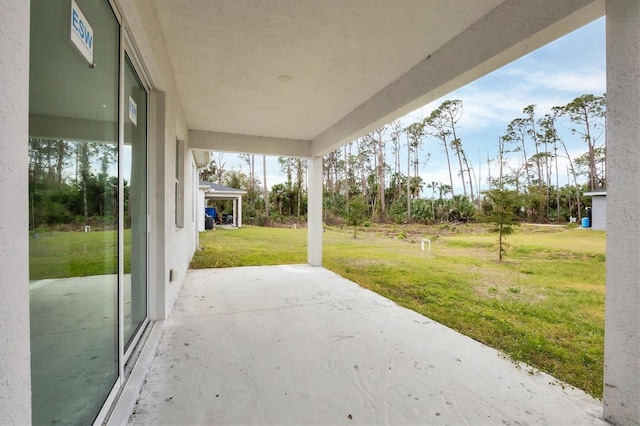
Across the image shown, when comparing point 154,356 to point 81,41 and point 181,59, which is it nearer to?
point 81,41

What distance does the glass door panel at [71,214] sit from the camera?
109 cm

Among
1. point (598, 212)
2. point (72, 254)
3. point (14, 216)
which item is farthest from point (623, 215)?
point (598, 212)

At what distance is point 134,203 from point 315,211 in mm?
4752

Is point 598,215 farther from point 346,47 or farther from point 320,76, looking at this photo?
point 346,47

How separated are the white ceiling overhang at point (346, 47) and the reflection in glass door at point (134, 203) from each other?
2.30 feet

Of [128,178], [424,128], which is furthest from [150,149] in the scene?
[424,128]

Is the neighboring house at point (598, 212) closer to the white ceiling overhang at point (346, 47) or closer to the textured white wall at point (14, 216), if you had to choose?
the white ceiling overhang at point (346, 47)

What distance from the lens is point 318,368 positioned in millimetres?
2531

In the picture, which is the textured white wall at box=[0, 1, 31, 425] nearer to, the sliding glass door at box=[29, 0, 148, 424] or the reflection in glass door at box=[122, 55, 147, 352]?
the sliding glass door at box=[29, 0, 148, 424]

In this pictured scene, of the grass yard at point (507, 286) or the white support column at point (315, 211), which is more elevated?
the white support column at point (315, 211)

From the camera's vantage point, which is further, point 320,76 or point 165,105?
point 320,76

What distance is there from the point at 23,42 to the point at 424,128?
2386 cm

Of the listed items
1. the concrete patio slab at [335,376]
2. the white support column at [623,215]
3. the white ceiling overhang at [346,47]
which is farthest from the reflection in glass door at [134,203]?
the white support column at [623,215]

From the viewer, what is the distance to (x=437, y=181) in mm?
22359
